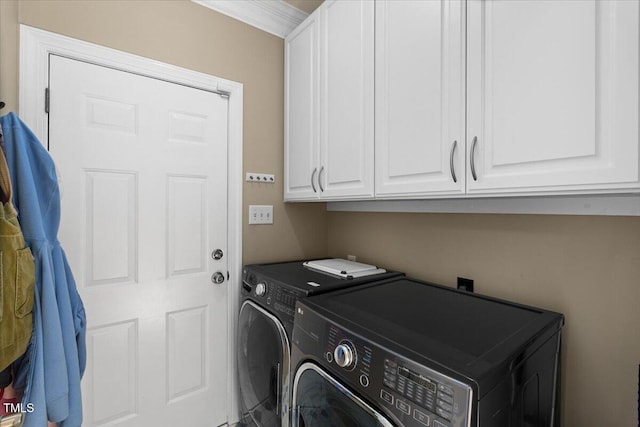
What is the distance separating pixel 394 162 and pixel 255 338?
1.14 m

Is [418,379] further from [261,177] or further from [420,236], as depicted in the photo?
[261,177]

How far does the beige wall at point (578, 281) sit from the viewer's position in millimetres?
993

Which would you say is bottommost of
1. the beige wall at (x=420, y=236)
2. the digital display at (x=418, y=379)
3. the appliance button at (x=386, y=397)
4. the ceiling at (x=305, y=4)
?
the appliance button at (x=386, y=397)

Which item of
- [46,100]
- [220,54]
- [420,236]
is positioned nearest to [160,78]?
[220,54]

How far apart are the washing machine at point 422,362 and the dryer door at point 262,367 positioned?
0.19 meters

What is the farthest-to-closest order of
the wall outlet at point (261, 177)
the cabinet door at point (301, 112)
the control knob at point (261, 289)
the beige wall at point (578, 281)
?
the wall outlet at point (261, 177), the cabinet door at point (301, 112), the control knob at point (261, 289), the beige wall at point (578, 281)

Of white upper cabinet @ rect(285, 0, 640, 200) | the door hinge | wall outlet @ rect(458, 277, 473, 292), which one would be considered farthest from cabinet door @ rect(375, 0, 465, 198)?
the door hinge

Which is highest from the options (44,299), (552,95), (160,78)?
(160,78)

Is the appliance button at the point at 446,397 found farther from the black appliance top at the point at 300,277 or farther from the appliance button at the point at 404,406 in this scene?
the black appliance top at the point at 300,277

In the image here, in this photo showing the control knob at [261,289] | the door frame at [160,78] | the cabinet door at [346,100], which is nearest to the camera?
the door frame at [160,78]

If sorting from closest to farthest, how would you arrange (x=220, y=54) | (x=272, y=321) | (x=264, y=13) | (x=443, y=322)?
(x=443, y=322), (x=272, y=321), (x=220, y=54), (x=264, y=13)

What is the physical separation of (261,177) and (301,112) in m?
0.48

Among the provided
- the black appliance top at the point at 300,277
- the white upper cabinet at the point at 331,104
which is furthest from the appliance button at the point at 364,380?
the white upper cabinet at the point at 331,104

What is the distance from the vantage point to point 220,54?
5.85 feet
